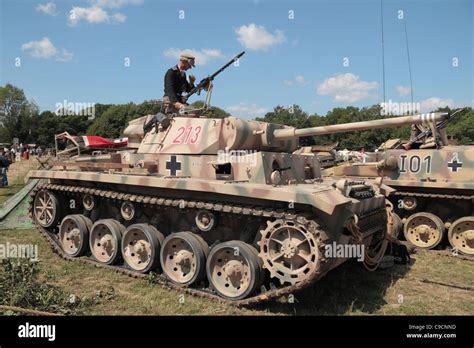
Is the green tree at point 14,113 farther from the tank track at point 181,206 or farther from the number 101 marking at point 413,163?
the number 101 marking at point 413,163

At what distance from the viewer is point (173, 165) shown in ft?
27.9

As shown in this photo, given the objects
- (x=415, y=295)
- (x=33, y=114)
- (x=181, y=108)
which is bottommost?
(x=415, y=295)

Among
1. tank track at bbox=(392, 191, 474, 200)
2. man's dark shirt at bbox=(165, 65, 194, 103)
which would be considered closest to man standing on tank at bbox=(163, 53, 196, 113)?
man's dark shirt at bbox=(165, 65, 194, 103)

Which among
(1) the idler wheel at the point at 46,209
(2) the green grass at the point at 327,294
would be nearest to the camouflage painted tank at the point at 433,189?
(2) the green grass at the point at 327,294

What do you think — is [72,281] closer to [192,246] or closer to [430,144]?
[192,246]

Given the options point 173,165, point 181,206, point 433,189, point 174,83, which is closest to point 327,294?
point 181,206

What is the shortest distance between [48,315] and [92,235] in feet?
11.4

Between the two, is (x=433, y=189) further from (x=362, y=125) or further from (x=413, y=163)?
(x=362, y=125)

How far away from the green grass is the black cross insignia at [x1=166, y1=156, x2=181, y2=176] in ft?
7.21

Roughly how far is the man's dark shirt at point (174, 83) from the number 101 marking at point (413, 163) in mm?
6426

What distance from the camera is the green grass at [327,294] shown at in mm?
6977

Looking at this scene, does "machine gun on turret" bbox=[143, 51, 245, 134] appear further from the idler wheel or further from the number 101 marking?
the number 101 marking
